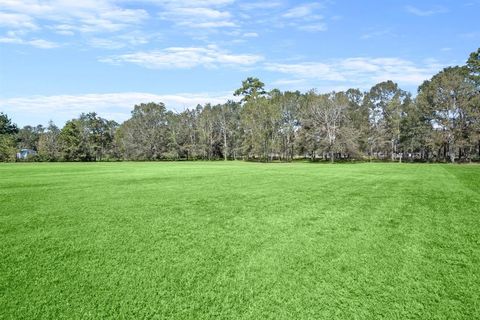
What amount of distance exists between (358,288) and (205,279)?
187cm

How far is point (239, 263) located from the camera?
5.08m

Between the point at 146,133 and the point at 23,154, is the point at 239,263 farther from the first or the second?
the point at 23,154

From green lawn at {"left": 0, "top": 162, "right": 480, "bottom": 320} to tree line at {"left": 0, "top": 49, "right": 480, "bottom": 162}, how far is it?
5806 centimetres

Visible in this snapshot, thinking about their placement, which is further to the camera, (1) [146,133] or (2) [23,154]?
(2) [23,154]

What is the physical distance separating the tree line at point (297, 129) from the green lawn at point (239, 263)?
58.1m

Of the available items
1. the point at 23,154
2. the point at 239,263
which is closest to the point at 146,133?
the point at 23,154

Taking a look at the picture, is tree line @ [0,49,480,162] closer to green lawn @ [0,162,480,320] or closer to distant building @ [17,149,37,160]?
distant building @ [17,149,37,160]

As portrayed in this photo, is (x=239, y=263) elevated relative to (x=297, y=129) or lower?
lower

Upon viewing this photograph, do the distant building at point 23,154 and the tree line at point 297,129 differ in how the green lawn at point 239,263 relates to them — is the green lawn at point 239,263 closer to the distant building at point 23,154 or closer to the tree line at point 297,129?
the tree line at point 297,129

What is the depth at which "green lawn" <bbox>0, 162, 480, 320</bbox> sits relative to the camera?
12.4 feet

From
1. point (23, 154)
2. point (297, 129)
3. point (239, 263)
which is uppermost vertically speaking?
point (297, 129)

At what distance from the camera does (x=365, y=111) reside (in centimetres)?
7706

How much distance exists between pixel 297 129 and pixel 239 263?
7155cm

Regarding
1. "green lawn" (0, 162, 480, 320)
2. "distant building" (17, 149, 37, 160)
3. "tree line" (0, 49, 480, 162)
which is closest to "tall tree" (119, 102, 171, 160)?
"tree line" (0, 49, 480, 162)
